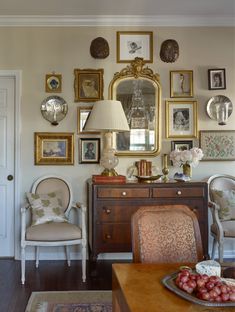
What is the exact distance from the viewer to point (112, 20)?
4.10 m

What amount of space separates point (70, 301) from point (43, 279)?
64 centimetres

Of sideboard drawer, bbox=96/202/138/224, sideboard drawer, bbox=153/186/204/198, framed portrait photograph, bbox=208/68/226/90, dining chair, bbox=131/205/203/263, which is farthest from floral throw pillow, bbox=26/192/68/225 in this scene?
framed portrait photograph, bbox=208/68/226/90

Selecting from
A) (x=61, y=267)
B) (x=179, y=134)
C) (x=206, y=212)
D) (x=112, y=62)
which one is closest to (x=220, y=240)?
(x=206, y=212)

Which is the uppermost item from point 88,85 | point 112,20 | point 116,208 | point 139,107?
point 112,20

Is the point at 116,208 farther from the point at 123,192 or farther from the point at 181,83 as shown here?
the point at 181,83

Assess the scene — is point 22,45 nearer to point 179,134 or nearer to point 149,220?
point 179,134

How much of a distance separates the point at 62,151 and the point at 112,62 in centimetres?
118

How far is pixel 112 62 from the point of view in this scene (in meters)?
4.15

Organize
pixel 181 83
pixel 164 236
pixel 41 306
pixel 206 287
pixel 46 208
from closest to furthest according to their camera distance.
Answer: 1. pixel 206 287
2. pixel 164 236
3. pixel 41 306
4. pixel 46 208
5. pixel 181 83

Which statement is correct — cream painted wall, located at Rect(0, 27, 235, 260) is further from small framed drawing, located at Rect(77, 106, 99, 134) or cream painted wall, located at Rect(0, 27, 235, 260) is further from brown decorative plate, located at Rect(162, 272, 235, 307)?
brown decorative plate, located at Rect(162, 272, 235, 307)

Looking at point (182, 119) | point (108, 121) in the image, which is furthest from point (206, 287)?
Answer: point (182, 119)

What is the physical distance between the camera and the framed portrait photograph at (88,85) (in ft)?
13.5

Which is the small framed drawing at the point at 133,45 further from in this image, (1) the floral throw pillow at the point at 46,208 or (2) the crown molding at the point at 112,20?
(1) the floral throw pillow at the point at 46,208

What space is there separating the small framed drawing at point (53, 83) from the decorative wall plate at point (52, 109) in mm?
82
